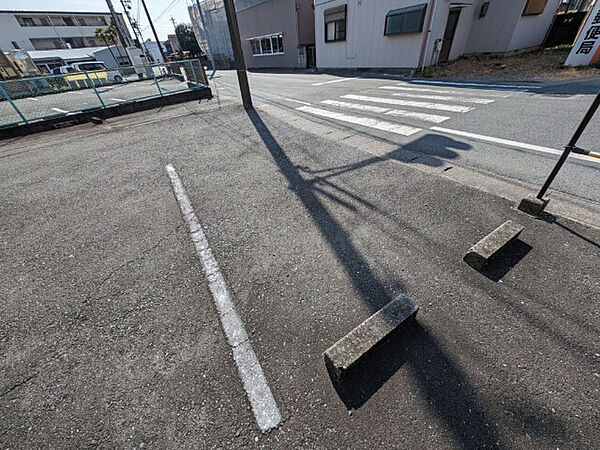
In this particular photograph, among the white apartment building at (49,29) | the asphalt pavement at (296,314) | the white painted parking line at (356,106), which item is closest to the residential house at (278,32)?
the white painted parking line at (356,106)

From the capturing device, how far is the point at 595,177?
348cm

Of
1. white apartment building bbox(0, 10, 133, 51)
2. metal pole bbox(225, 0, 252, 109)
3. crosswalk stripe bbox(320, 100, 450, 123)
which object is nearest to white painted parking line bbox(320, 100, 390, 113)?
crosswalk stripe bbox(320, 100, 450, 123)

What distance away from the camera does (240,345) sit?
1892 millimetres

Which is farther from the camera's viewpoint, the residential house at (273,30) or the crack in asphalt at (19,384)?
the residential house at (273,30)

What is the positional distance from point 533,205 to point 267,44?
31.1 m

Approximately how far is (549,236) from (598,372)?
148 centimetres

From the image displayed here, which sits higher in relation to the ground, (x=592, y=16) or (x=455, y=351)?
(x=592, y=16)

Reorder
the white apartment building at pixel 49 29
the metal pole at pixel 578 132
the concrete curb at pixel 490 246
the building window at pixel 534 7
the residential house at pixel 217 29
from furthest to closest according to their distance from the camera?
the white apartment building at pixel 49 29, the residential house at pixel 217 29, the building window at pixel 534 7, the concrete curb at pixel 490 246, the metal pole at pixel 578 132

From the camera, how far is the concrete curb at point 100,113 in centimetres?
777

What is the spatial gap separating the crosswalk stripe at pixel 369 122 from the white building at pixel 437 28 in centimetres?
866

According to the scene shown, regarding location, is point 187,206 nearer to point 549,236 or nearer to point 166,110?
point 549,236

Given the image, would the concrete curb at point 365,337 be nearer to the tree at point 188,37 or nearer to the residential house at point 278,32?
the residential house at point 278,32

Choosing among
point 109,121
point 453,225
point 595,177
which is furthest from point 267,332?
point 109,121

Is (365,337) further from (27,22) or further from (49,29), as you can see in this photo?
(27,22)
